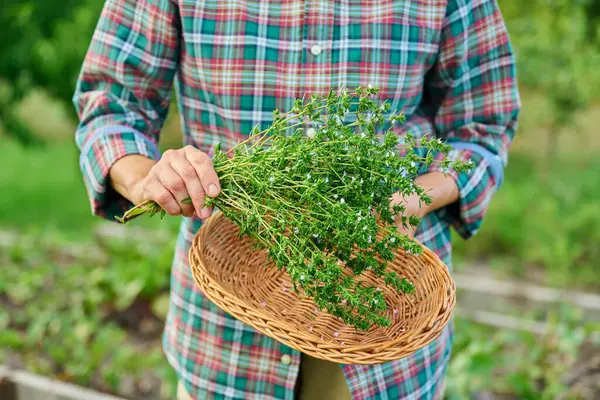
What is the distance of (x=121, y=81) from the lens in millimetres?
1487

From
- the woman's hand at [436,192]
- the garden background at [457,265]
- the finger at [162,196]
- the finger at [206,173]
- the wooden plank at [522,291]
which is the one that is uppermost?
the finger at [206,173]

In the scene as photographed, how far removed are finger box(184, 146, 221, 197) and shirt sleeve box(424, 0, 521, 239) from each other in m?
0.62

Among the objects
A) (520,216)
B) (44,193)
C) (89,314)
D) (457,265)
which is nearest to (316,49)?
(89,314)

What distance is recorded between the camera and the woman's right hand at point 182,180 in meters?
1.21

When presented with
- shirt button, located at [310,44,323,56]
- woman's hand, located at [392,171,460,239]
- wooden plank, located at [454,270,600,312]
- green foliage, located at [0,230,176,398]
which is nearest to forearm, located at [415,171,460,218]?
woman's hand, located at [392,171,460,239]

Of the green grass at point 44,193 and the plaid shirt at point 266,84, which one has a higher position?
the plaid shirt at point 266,84

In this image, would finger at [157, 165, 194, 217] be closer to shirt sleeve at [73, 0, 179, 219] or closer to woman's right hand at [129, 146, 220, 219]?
woman's right hand at [129, 146, 220, 219]

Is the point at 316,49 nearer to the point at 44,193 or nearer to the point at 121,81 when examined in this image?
the point at 121,81

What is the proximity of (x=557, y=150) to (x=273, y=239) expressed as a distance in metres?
6.80

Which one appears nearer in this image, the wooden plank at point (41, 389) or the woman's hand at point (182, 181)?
the woman's hand at point (182, 181)

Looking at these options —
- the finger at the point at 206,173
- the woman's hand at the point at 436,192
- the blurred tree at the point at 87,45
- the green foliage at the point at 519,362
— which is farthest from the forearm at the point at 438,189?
the blurred tree at the point at 87,45

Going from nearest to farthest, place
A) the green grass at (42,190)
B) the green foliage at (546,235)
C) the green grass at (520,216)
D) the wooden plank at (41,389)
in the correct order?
the wooden plank at (41,389)
the green foliage at (546,235)
the green grass at (520,216)
the green grass at (42,190)

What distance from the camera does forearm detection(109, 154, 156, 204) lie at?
1360 mm

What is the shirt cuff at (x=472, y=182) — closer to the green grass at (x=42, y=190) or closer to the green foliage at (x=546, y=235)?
the green foliage at (x=546, y=235)
